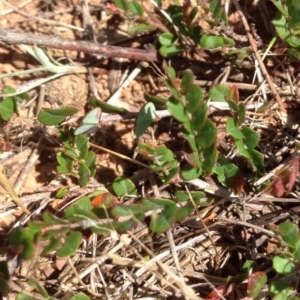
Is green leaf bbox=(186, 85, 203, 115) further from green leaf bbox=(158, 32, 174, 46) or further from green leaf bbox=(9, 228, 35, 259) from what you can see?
green leaf bbox=(9, 228, 35, 259)

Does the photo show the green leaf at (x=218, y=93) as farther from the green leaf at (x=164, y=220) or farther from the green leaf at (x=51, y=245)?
the green leaf at (x=51, y=245)

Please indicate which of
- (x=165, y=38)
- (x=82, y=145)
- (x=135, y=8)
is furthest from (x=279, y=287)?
(x=135, y=8)

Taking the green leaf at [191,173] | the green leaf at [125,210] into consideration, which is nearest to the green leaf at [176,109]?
the green leaf at [191,173]

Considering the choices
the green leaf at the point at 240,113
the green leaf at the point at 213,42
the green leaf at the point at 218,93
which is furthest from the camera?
the green leaf at the point at 213,42

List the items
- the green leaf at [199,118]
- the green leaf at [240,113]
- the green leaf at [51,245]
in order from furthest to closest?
the green leaf at [240,113] < the green leaf at [199,118] < the green leaf at [51,245]

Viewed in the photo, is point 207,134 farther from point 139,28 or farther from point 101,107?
point 139,28

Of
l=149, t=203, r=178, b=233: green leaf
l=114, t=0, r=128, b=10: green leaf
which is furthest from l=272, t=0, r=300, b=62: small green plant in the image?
l=149, t=203, r=178, b=233: green leaf
